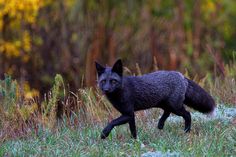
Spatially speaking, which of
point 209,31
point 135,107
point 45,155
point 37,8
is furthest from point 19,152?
point 209,31

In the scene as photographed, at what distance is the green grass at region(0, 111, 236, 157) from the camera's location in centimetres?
753

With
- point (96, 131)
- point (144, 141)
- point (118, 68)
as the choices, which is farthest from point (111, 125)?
point (118, 68)

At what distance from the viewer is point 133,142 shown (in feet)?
26.8

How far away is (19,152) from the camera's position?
7.69 metres

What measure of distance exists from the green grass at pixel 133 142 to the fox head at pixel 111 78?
682 millimetres

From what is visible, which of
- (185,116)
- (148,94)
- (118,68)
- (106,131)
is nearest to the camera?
(106,131)

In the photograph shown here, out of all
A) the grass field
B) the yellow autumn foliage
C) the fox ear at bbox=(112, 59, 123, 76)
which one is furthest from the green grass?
the yellow autumn foliage

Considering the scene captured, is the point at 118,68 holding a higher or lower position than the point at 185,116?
higher

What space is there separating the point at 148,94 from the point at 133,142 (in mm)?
948

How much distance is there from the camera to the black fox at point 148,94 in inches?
332

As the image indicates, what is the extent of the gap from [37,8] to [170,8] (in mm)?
7542

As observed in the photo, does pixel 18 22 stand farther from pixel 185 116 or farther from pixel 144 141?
pixel 144 141

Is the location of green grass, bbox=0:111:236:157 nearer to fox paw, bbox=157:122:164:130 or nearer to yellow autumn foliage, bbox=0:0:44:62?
fox paw, bbox=157:122:164:130

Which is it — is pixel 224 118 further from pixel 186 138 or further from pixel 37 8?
pixel 37 8
